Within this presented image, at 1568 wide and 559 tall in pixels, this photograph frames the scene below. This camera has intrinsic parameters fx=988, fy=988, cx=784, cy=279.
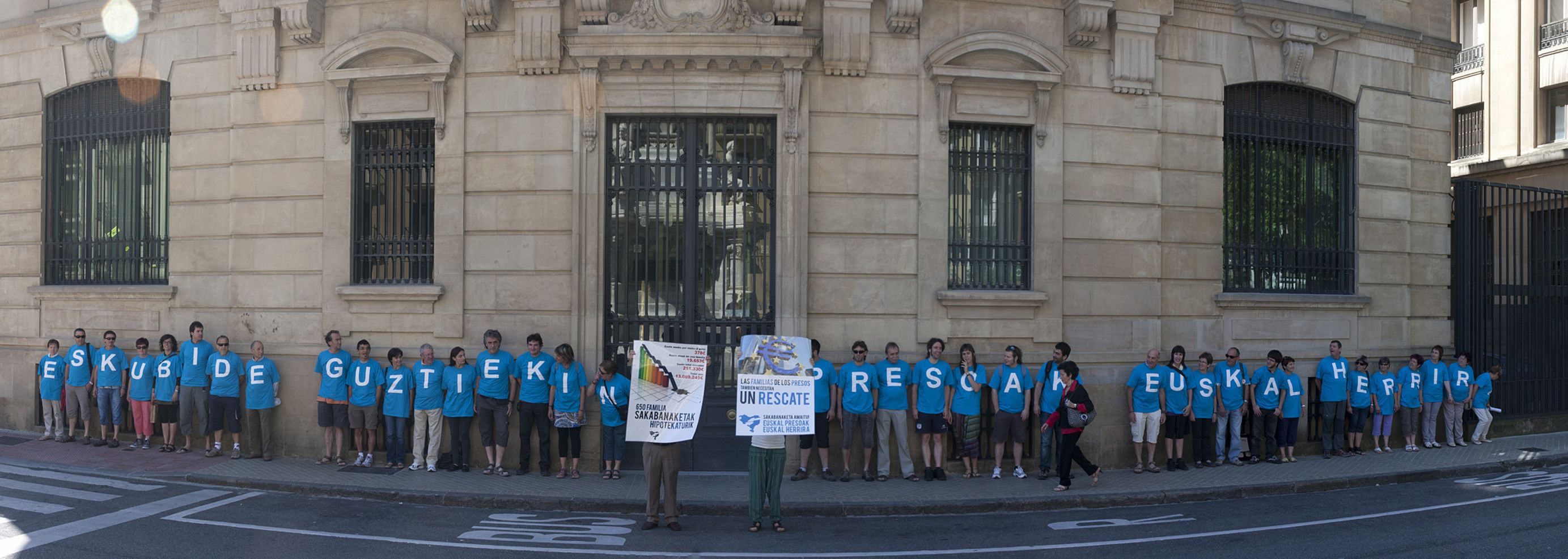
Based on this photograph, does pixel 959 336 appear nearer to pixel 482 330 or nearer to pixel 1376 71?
pixel 482 330

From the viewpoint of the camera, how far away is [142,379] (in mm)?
13430

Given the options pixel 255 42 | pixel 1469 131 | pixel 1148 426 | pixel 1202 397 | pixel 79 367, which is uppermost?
pixel 1469 131

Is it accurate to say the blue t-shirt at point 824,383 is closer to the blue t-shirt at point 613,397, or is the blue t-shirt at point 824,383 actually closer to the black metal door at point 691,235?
the black metal door at point 691,235

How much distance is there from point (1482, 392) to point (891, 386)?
975cm

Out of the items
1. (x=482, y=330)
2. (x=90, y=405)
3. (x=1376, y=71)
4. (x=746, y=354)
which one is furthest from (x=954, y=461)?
(x=90, y=405)

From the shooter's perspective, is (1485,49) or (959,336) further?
(1485,49)

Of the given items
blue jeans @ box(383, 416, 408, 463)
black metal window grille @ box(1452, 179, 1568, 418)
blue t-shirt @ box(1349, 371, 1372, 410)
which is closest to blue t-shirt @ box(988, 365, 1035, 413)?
blue t-shirt @ box(1349, 371, 1372, 410)

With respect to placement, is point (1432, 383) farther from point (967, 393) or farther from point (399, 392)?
point (399, 392)

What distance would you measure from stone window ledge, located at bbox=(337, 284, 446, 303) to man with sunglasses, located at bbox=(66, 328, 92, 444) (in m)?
4.26

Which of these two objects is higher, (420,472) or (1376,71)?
(1376,71)

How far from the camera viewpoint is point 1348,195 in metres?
14.8

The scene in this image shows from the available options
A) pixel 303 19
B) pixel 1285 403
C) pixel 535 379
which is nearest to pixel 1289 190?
pixel 1285 403

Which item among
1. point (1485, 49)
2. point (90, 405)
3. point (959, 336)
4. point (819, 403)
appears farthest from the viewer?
point (1485, 49)

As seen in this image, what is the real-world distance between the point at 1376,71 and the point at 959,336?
7.91 meters
